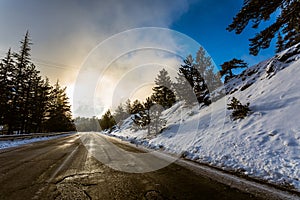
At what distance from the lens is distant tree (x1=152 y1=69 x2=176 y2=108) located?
40062 millimetres

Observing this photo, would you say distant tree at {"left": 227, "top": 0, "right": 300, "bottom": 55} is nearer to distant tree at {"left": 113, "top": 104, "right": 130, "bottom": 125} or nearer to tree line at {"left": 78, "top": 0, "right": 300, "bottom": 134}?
tree line at {"left": 78, "top": 0, "right": 300, "bottom": 134}

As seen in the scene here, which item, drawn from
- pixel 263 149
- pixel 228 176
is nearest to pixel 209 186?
pixel 228 176

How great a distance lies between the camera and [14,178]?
408 centimetres

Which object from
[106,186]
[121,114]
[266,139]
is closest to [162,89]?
[266,139]

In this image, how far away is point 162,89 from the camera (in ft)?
135

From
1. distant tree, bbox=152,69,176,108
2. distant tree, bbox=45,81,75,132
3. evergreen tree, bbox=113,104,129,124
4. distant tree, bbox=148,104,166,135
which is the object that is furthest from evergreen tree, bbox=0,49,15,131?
evergreen tree, bbox=113,104,129,124

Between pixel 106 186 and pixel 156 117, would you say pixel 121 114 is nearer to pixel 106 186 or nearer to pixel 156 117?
pixel 156 117

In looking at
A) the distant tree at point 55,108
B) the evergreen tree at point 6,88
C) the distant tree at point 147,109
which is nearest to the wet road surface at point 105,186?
the distant tree at point 147,109

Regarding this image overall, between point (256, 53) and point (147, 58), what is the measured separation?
10.5 m

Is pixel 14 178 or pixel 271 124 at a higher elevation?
pixel 271 124

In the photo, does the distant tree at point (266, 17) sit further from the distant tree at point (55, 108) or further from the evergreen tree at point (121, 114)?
the evergreen tree at point (121, 114)

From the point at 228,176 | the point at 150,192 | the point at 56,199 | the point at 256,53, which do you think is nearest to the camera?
the point at 56,199

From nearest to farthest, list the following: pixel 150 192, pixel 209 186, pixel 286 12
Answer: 1. pixel 150 192
2. pixel 209 186
3. pixel 286 12

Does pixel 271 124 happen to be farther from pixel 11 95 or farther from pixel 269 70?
pixel 11 95
